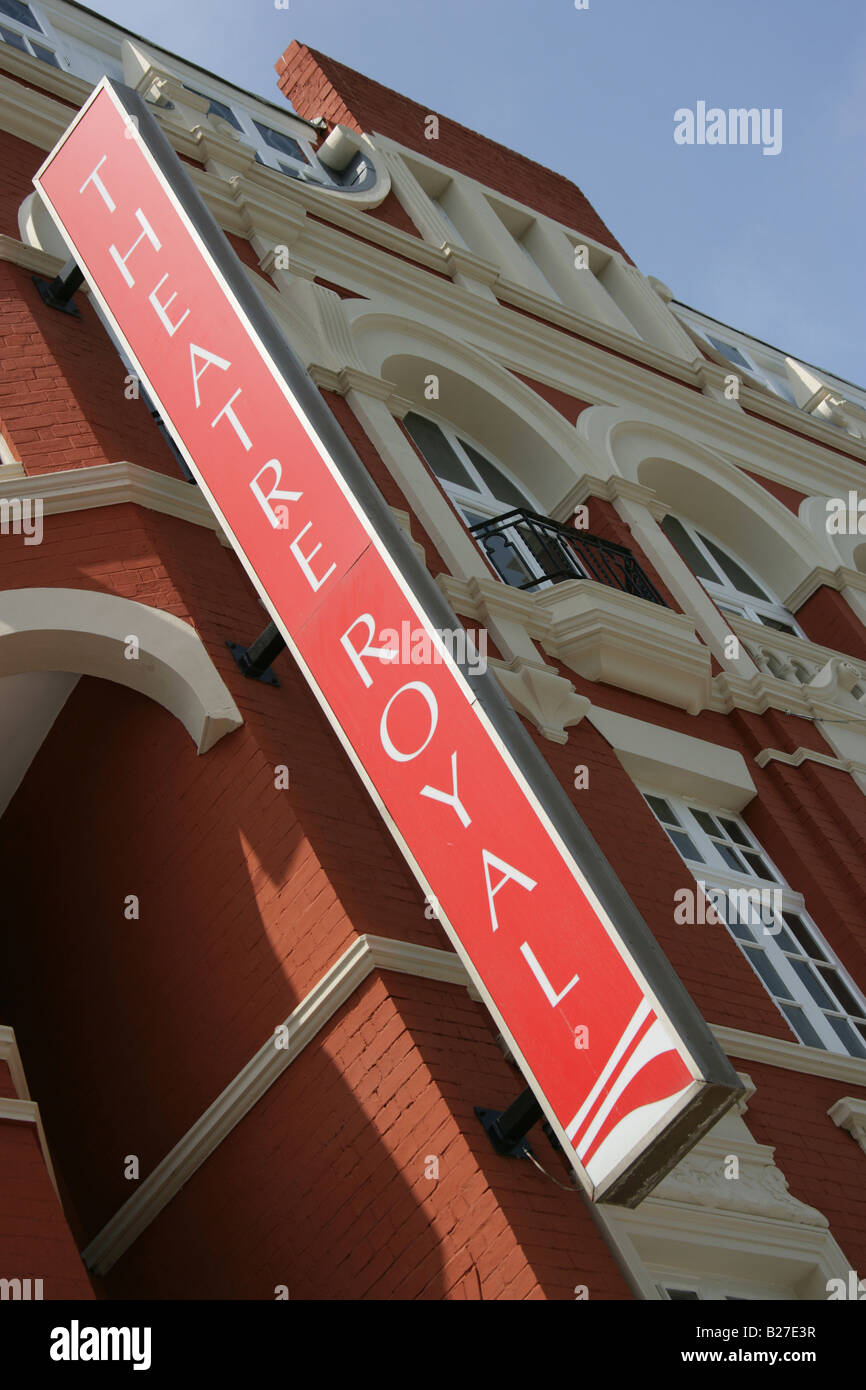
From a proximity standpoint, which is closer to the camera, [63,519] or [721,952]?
[63,519]

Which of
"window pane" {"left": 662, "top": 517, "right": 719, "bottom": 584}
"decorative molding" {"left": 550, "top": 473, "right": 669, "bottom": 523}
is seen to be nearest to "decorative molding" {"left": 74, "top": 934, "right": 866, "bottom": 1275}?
"decorative molding" {"left": 550, "top": 473, "right": 669, "bottom": 523}

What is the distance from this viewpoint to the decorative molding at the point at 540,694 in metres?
10.9

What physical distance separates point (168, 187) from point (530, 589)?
176 inches

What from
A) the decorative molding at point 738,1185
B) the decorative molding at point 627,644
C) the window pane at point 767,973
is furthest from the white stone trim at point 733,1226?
the decorative molding at point 627,644

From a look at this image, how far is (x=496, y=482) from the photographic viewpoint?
15.0 metres

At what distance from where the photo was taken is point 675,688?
12383 mm

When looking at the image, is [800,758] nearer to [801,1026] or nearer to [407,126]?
[801,1026]

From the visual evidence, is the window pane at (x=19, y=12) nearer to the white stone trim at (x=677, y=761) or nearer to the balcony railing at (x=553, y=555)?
the balcony railing at (x=553, y=555)

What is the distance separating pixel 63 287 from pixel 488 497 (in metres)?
5.00

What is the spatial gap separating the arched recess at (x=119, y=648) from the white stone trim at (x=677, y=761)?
3624 mm

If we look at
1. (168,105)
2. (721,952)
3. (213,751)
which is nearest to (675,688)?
(721,952)

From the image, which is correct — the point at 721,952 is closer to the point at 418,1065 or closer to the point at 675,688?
the point at 675,688

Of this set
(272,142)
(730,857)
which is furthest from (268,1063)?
(272,142)

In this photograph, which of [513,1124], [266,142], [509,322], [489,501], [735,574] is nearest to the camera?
[513,1124]
